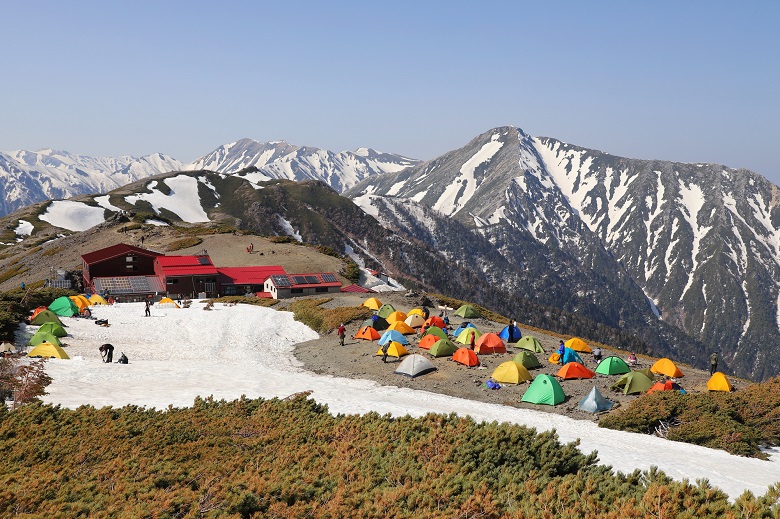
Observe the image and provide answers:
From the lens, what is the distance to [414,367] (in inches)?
1342

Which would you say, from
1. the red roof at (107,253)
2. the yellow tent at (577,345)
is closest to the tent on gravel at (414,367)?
the yellow tent at (577,345)

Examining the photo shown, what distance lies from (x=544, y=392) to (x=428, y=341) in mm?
11910

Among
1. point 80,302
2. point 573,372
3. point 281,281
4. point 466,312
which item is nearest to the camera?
point 573,372

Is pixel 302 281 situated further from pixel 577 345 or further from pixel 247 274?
pixel 577 345

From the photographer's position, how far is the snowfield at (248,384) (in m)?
20.4

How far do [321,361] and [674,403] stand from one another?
22.9 meters

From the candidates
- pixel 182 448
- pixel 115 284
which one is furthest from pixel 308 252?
pixel 182 448

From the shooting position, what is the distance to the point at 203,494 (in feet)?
42.3

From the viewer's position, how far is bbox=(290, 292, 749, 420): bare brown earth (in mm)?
29922

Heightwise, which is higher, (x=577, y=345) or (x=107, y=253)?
(x=577, y=345)

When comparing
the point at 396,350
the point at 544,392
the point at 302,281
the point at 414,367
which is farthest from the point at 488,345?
the point at 302,281

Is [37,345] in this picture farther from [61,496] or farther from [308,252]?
[308,252]

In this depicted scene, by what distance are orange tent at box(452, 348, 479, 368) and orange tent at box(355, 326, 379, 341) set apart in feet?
29.2

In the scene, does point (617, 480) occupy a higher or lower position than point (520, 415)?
higher
